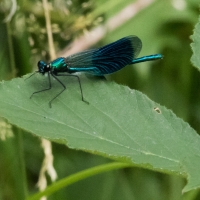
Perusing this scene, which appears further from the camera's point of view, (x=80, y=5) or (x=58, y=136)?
(x=80, y=5)

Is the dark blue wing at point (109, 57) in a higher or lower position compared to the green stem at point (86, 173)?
higher

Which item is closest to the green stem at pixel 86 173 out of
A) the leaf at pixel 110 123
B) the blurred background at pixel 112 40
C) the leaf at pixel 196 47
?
the leaf at pixel 110 123

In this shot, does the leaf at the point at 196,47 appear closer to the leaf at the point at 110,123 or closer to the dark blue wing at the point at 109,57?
the leaf at the point at 110,123

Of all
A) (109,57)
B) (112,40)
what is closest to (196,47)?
(109,57)

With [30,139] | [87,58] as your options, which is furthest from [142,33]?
[30,139]

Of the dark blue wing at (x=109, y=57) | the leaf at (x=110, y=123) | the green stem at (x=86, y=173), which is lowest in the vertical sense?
the green stem at (x=86, y=173)

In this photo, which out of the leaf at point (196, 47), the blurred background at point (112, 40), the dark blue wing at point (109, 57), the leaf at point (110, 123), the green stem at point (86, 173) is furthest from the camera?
the blurred background at point (112, 40)

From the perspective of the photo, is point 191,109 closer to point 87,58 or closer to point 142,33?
point 142,33
